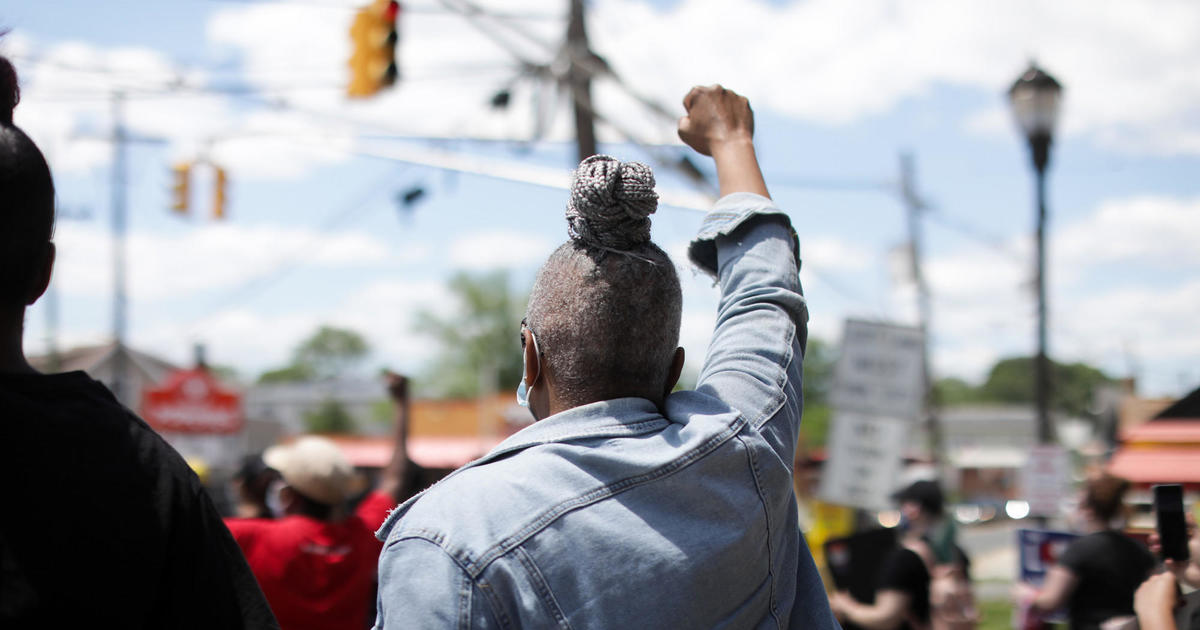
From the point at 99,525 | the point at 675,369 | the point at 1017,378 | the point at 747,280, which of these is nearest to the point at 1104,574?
the point at 747,280

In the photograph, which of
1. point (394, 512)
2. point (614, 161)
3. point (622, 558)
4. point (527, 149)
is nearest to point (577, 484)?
point (622, 558)

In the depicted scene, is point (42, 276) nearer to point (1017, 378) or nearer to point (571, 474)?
point (571, 474)

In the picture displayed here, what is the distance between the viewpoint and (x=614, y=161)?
65.7 inches

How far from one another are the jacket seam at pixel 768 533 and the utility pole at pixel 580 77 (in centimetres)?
859

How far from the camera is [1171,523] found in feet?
8.99

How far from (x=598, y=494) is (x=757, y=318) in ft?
1.62

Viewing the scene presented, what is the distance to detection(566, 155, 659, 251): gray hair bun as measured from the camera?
1.65m

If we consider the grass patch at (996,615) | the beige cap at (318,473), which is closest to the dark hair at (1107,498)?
the beige cap at (318,473)

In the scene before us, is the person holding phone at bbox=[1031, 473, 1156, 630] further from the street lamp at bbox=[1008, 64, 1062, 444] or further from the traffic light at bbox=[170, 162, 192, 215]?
the traffic light at bbox=[170, 162, 192, 215]

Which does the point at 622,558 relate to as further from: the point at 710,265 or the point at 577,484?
the point at 710,265

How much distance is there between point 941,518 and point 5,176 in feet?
20.9

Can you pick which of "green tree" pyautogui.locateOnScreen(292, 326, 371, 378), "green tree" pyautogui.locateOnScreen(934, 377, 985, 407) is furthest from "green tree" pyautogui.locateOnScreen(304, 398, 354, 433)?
"green tree" pyautogui.locateOnScreen(934, 377, 985, 407)

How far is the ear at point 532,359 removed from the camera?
1676 mm

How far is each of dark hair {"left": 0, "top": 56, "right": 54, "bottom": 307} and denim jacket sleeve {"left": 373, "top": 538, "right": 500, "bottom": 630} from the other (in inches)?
25.1
